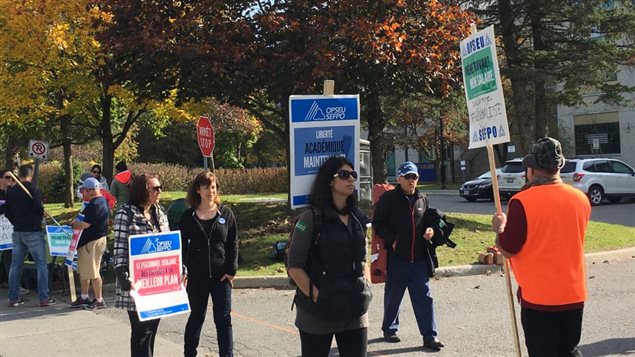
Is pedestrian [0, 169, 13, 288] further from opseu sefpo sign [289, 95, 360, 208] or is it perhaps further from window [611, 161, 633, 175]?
window [611, 161, 633, 175]

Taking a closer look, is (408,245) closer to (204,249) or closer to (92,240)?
(204,249)

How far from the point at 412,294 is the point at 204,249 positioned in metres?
2.29

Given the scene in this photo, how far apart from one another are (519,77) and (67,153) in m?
15.9

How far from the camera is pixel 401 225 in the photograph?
655 centimetres

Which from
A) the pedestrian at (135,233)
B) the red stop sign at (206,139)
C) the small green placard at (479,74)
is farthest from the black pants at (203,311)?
the red stop sign at (206,139)

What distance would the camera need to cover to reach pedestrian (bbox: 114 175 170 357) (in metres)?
5.06

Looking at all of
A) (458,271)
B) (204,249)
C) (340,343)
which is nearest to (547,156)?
(340,343)

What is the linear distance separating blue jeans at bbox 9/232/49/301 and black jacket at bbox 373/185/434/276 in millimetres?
5197

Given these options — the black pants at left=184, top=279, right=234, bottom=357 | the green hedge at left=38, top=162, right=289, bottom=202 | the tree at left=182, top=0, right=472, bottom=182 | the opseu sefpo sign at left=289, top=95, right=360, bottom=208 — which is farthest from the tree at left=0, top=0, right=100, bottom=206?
the green hedge at left=38, top=162, right=289, bottom=202

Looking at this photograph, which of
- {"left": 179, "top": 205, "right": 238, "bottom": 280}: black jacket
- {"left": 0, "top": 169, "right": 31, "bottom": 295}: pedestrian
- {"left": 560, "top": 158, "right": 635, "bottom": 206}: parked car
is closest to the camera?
{"left": 179, "top": 205, "right": 238, "bottom": 280}: black jacket

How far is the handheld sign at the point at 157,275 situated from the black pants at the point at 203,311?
0.23 meters

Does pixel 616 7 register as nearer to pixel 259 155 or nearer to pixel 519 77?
pixel 519 77

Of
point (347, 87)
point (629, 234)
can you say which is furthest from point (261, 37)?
point (629, 234)

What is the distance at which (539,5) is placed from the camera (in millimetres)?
22000
